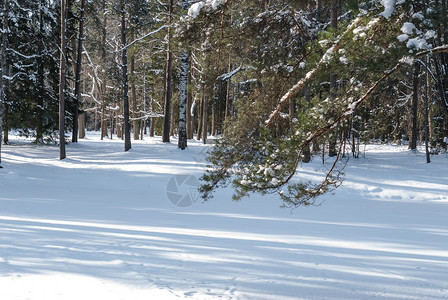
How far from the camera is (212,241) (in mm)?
6613

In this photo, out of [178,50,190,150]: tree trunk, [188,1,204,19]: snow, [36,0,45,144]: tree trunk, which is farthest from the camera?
[36,0,45,144]: tree trunk

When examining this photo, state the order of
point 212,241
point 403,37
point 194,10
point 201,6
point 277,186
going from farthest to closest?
point 212,241 → point 201,6 → point 194,10 → point 277,186 → point 403,37

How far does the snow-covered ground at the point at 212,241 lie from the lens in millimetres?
4629

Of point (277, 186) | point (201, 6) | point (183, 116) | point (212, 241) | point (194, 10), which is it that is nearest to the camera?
point (277, 186)

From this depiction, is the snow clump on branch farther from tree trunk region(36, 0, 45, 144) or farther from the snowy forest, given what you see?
tree trunk region(36, 0, 45, 144)

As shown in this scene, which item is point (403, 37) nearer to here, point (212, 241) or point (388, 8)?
point (388, 8)

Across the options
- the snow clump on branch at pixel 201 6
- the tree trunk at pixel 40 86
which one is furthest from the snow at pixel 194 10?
the tree trunk at pixel 40 86

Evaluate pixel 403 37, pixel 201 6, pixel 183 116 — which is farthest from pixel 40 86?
pixel 403 37

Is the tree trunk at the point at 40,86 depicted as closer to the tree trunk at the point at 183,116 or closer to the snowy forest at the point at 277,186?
the snowy forest at the point at 277,186

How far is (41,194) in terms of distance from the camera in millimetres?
12289

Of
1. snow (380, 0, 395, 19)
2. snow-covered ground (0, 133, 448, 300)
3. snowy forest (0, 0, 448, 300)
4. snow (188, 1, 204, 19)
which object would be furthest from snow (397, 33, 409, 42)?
snow (188, 1, 204, 19)

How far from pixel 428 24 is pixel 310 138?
2.07 meters

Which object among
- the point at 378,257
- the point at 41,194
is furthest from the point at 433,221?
the point at 41,194

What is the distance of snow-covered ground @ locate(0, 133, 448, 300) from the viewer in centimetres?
463
